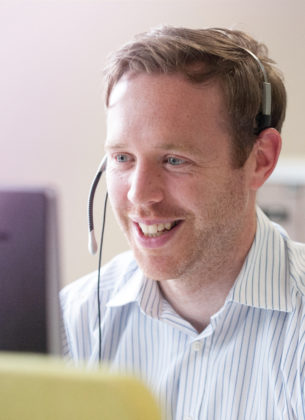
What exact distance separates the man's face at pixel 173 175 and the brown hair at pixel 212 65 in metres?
0.02

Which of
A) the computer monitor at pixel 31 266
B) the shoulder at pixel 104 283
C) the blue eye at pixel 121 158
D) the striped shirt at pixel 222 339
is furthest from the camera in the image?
the shoulder at pixel 104 283

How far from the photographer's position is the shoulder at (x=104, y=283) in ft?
4.27

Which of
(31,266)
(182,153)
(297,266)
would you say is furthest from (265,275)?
(31,266)

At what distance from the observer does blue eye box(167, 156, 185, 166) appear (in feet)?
3.66

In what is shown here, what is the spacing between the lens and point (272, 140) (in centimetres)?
123

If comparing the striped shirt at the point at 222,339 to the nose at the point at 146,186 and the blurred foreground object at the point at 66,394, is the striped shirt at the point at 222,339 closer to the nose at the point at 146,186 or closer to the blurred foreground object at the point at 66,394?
the nose at the point at 146,186

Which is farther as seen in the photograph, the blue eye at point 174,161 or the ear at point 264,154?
the ear at point 264,154

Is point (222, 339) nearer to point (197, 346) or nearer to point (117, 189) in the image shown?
point (197, 346)

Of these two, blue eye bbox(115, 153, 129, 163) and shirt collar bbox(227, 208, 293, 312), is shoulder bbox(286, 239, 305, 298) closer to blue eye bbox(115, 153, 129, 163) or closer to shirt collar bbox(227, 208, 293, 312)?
shirt collar bbox(227, 208, 293, 312)

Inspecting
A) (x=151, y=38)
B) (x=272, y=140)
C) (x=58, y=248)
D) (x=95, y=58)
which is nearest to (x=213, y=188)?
(x=272, y=140)

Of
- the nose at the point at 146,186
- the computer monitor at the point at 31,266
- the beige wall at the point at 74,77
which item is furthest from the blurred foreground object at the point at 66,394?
the beige wall at the point at 74,77

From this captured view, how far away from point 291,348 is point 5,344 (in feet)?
1.91

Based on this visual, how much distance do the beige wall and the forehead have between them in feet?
4.16

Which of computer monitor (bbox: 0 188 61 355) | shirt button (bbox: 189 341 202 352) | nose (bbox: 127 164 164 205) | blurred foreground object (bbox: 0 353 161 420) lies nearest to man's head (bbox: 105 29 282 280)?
nose (bbox: 127 164 164 205)
